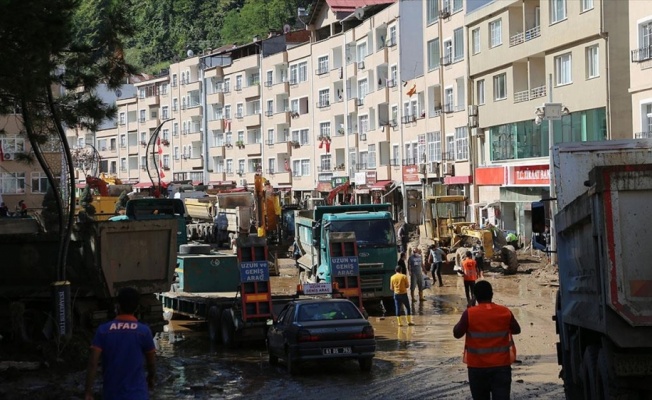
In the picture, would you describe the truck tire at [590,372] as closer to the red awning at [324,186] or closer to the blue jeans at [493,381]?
the blue jeans at [493,381]

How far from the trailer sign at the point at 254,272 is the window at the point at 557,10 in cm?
2573

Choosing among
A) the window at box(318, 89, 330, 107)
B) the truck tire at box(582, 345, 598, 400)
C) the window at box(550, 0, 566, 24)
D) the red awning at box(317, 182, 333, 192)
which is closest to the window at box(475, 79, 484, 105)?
the window at box(550, 0, 566, 24)

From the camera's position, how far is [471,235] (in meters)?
43.4

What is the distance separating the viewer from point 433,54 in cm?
6031

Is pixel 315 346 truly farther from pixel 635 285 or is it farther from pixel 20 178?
pixel 20 178

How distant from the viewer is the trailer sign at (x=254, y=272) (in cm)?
2248

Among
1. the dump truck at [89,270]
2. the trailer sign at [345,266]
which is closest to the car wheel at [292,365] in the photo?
the dump truck at [89,270]

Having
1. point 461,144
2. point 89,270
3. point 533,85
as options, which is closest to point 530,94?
point 533,85

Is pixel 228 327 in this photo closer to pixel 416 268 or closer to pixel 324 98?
pixel 416 268

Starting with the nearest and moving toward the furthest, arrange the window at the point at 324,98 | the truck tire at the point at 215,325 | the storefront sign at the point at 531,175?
the truck tire at the point at 215,325, the storefront sign at the point at 531,175, the window at the point at 324,98

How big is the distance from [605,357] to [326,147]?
69703mm

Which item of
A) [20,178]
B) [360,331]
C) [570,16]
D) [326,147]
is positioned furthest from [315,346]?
[326,147]

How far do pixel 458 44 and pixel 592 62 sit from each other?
14.6 meters

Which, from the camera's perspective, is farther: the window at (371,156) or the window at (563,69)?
the window at (371,156)
